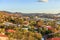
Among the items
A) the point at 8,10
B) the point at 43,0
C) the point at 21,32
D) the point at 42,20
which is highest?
the point at 43,0

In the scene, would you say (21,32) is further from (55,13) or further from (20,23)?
(55,13)

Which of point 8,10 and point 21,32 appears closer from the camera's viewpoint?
point 21,32

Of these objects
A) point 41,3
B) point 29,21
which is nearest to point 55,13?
point 41,3

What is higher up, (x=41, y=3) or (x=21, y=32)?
(x=41, y=3)

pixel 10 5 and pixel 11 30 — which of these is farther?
pixel 10 5

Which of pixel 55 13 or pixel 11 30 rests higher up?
pixel 55 13

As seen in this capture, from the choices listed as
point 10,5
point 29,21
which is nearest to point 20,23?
point 29,21

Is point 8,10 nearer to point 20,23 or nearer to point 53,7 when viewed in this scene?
point 20,23
